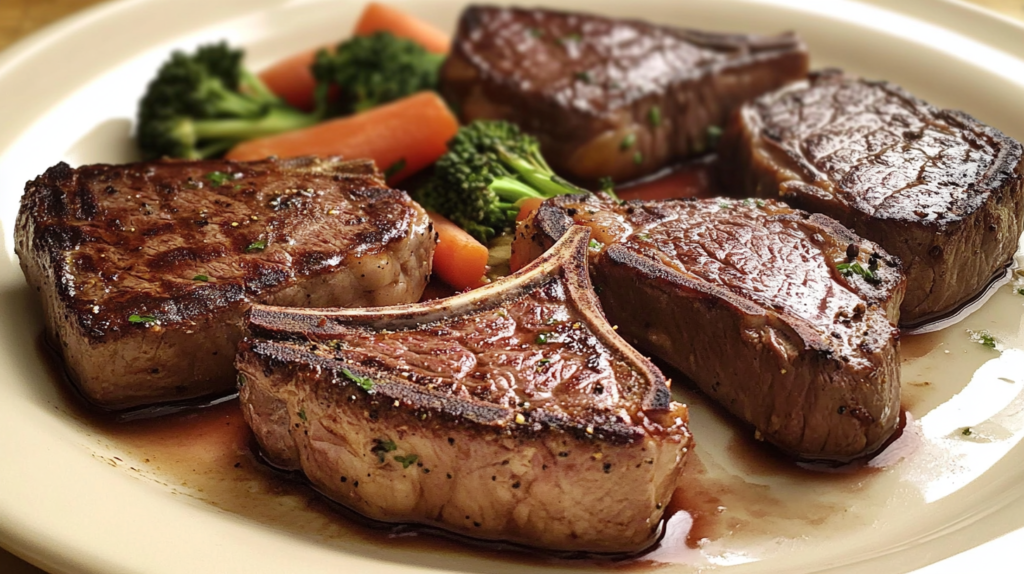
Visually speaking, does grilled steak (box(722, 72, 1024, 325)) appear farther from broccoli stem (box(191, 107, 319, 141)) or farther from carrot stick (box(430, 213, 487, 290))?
broccoli stem (box(191, 107, 319, 141))

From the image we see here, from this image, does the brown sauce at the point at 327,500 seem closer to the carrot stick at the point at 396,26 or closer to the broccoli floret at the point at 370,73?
the broccoli floret at the point at 370,73

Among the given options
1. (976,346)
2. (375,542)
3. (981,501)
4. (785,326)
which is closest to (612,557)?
(375,542)

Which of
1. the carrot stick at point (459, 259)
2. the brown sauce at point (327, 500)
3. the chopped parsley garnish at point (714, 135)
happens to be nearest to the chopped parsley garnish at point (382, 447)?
the brown sauce at point (327, 500)

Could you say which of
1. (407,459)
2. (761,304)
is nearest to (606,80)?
(761,304)

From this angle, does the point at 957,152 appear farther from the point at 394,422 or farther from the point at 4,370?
the point at 4,370

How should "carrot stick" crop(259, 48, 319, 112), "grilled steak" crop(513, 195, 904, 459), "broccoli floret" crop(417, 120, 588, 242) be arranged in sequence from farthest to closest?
"carrot stick" crop(259, 48, 319, 112) < "broccoli floret" crop(417, 120, 588, 242) < "grilled steak" crop(513, 195, 904, 459)

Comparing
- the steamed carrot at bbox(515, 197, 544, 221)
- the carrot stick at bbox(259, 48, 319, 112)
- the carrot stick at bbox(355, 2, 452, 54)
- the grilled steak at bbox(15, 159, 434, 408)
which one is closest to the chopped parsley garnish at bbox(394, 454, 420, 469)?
the grilled steak at bbox(15, 159, 434, 408)
